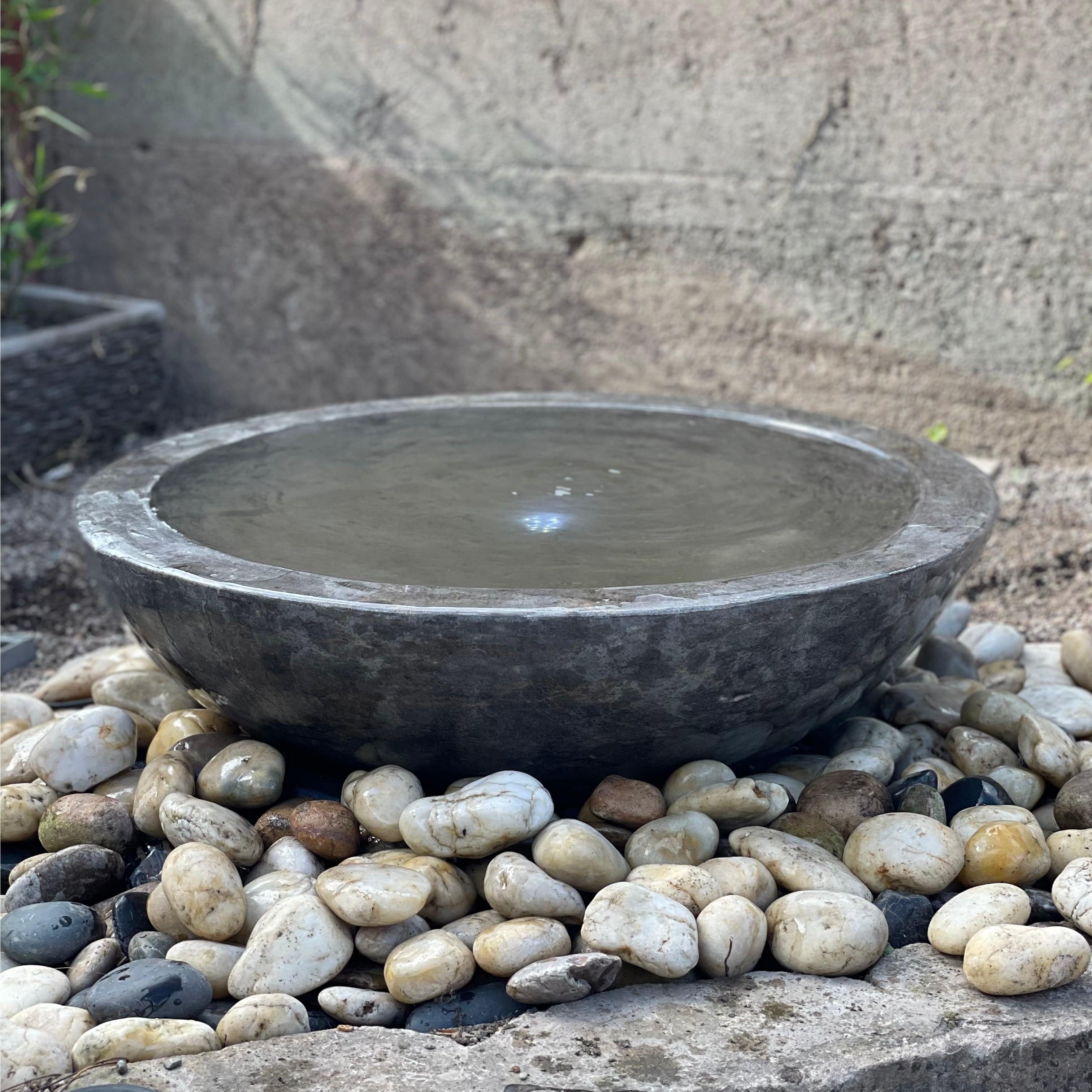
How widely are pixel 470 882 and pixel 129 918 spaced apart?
43 centimetres

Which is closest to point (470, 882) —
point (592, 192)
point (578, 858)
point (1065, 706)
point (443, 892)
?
point (443, 892)

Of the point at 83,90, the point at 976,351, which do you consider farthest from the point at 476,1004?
the point at 83,90

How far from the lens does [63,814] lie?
171 centimetres

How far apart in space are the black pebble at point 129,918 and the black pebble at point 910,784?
1.02 metres

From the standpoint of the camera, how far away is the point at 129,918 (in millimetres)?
1534

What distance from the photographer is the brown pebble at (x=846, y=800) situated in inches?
65.5

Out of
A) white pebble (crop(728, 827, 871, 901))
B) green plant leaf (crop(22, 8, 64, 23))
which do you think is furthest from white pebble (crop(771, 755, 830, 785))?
green plant leaf (crop(22, 8, 64, 23))

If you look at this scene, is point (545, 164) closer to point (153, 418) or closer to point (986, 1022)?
point (153, 418)

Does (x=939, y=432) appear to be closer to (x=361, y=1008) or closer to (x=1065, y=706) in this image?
(x=1065, y=706)

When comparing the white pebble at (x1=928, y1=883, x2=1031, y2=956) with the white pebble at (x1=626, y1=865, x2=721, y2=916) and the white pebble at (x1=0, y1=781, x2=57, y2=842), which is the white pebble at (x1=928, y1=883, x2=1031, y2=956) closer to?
the white pebble at (x1=626, y1=865, x2=721, y2=916)

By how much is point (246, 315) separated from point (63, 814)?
3.10 m

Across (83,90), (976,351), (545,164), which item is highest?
Answer: (83,90)

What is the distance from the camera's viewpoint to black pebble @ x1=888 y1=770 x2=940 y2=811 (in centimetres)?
174

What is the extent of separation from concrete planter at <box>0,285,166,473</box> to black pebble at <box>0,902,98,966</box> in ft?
8.35
